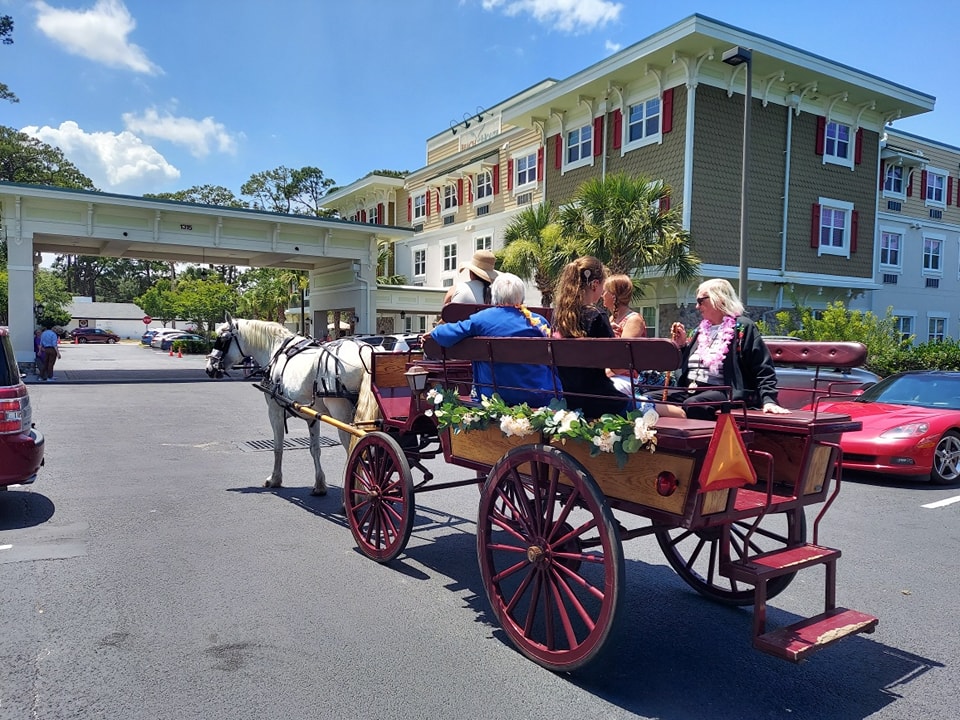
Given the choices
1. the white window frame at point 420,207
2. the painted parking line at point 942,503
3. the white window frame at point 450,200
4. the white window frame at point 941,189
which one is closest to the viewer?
the painted parking line at point 942,503

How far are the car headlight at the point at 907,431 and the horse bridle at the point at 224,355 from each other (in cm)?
779

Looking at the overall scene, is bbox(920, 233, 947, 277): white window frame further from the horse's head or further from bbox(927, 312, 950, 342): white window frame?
the horse's head

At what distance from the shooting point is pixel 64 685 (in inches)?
138

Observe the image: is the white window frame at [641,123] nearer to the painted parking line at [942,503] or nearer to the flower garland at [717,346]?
the painted parking line at [942,503]

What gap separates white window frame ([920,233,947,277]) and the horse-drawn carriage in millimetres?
29745

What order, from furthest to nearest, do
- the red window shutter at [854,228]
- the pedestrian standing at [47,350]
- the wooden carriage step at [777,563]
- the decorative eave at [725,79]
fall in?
1. the red window shutter at [854,228]
2. the pedestrian standing at [47,350]
3. the decorative eave at [725,79]
4. the wooden carriage step at [777,563]

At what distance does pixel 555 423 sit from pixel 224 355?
5.74m

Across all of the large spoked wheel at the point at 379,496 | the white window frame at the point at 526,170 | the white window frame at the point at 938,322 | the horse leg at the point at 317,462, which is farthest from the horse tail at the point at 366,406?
the white window frame at the point at 938,322

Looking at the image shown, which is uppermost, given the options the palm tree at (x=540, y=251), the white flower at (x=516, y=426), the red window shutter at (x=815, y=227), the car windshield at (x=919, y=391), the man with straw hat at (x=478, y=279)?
the red window shutter at (x=815, y=227)

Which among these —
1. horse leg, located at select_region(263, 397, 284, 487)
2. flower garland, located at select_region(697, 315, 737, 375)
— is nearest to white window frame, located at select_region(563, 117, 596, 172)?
horse leg, located at select_region(263, 397, 284, 487)

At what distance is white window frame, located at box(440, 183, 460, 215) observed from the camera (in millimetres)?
33312

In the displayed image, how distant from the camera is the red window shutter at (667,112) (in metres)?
21.4

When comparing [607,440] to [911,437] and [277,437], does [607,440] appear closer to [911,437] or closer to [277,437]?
[277,437]

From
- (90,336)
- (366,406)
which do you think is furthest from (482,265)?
(90,336)
